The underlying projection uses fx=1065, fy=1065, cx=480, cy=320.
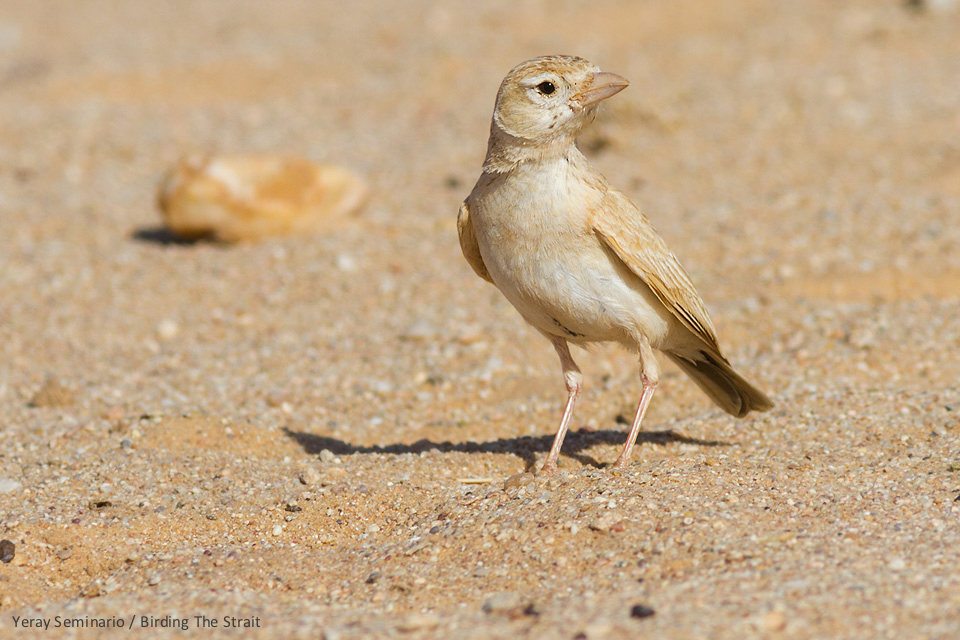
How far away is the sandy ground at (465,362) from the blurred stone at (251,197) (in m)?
0.29

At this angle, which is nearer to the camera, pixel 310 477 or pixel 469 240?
pixel 310 477

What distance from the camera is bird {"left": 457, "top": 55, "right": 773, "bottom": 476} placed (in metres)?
4.82

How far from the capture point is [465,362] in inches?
286

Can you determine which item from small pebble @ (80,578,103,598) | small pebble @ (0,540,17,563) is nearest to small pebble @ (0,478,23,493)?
small pebble @ (0,540,17,563)

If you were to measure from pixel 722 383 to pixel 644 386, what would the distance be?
0.66m

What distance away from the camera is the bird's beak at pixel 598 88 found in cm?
478

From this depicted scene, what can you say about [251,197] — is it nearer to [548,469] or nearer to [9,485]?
[9,485]

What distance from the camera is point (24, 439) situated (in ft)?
19.4

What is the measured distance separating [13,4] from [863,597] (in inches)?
833

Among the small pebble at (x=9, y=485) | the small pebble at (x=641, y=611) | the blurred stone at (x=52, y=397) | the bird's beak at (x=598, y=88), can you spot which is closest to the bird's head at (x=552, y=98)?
the bird's beak at (x=598, y=88)

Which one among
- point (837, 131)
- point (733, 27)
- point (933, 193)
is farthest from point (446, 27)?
point (933, 193)

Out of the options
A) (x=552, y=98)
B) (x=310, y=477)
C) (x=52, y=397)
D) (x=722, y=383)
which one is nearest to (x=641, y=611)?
(x=310, y=477)

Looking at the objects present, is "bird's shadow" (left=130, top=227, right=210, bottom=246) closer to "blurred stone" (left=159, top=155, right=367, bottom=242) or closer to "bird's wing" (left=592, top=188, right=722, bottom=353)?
"blurred stone" (left=159, top=155, right=367, bottom=242)

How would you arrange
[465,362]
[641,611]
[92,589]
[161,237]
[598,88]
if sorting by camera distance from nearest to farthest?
[641,611]
[92,589]
[598,88]
[465,362]
[161,237]
